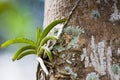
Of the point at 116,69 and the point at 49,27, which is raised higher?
the point at 49,27

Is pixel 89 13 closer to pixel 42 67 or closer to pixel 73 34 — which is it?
pixel 73 34

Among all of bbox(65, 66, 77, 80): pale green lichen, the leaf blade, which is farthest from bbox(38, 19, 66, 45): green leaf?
bbox(65, 66, 77, 80): pale green lichen

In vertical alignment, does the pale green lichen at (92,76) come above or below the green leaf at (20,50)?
below

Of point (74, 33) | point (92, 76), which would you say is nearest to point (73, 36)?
point (74, 33)

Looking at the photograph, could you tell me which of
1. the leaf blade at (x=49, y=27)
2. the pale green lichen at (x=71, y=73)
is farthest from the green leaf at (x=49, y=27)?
the pale green lichen at (x=71, y=73)

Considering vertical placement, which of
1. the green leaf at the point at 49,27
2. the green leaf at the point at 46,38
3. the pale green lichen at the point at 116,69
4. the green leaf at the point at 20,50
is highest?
the green leaf at the point at 49,27

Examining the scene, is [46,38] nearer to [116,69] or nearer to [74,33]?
[74,33]

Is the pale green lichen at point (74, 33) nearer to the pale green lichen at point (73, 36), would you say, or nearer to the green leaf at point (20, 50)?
the pale green lichen at point (73, 36)

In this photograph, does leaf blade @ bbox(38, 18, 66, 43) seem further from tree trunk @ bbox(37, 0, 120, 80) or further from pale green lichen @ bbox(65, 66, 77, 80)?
pale green lichen @ bbox(65, 66, 77, 80)
